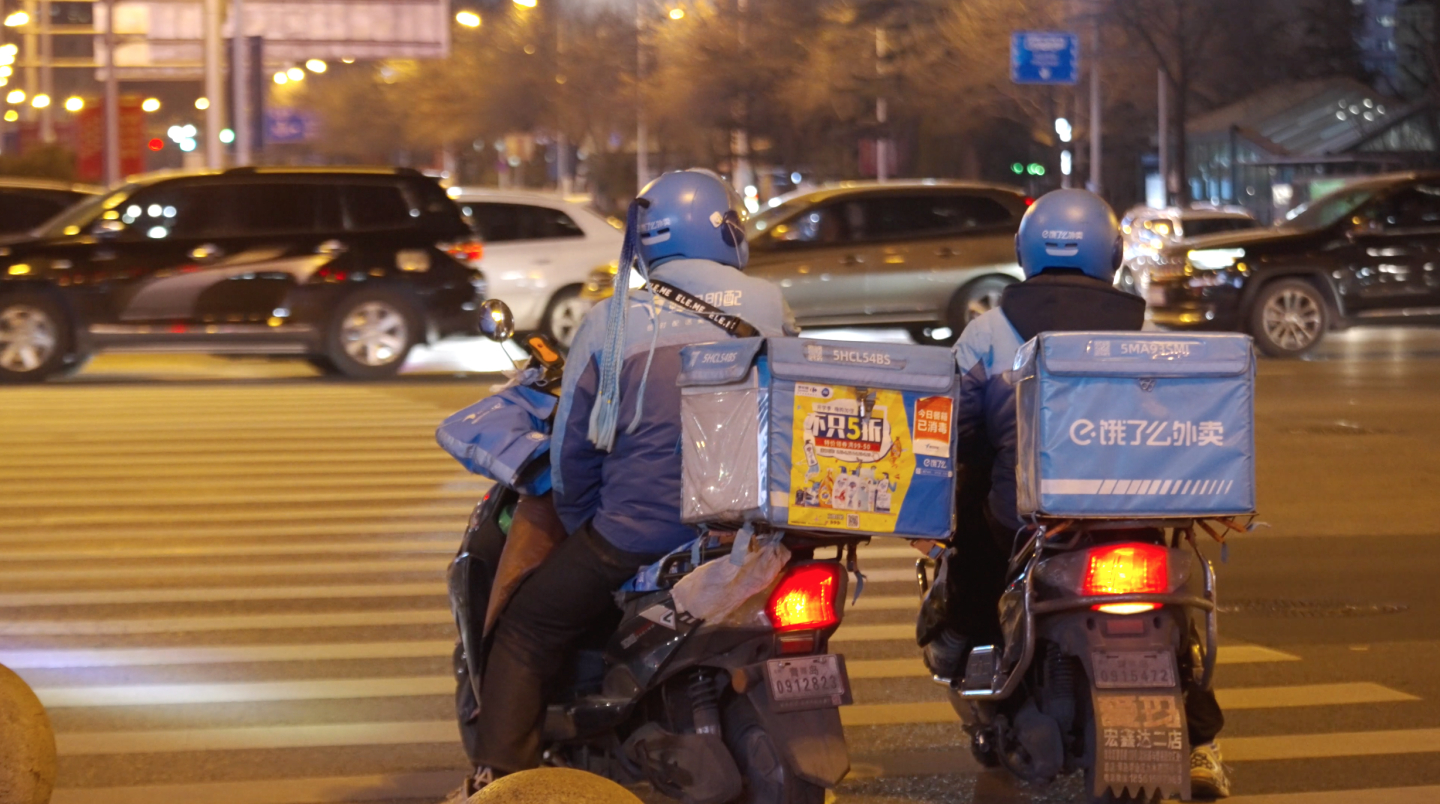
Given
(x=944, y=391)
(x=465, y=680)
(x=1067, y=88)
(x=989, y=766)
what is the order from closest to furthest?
(x=944, y=391) < (x=465, y=680) < (x=989, y=766) < (x=1067, y=88)

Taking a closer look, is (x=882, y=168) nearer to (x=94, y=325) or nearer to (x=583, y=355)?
(x=94, y=325)

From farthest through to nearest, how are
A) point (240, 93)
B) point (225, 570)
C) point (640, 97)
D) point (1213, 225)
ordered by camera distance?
point (640, 97) < point (240, 93) < point (1213, 225) < point (225, 570)

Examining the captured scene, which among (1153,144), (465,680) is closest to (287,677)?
(465,680)

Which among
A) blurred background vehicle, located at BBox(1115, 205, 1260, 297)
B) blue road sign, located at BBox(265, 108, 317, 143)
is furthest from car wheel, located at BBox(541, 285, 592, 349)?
blue road sign, located at BBox(265, 108, 317, 143)

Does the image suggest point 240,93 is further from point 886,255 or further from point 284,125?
point 886,255

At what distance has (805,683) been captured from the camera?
13.1 feet

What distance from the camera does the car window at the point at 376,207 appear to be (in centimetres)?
1775

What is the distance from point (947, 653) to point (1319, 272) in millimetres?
15178

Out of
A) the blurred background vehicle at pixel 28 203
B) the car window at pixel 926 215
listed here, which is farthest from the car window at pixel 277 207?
the car window at pixel 926 215

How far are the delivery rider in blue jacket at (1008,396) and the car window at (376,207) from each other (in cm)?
1335

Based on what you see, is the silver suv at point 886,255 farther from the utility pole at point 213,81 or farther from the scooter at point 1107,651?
the scooter at point 1107,651

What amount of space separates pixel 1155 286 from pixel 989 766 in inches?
594

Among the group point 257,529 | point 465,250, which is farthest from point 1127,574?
point 465,250

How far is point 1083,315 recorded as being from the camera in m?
4.76
